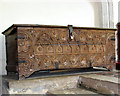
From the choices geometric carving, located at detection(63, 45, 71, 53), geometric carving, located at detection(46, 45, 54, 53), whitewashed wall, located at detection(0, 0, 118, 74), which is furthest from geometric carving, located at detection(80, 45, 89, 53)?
whitewashed wall, located at detection(0, 0, 118, 74)

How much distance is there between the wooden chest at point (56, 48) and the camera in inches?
78.7

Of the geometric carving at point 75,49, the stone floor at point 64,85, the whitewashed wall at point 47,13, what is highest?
the whitewashed wall at point 47,13

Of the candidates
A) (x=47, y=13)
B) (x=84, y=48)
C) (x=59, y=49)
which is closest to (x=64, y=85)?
(x=59, y=49)

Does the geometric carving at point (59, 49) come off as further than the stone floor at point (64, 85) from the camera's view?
Yes

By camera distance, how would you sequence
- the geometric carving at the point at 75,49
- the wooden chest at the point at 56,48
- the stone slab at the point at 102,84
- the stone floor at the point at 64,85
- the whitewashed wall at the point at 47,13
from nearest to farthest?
the stone slab at the point at 102,84
the stone floor at the point at 64,85
the wooden chest at the point at 56,48
the geometric carving at the point at 75,49
the whitewashed wall at the point at 47,13

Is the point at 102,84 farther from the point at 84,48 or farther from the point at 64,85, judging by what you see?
the point at 84,48

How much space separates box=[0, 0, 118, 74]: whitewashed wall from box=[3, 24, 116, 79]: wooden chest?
485mm

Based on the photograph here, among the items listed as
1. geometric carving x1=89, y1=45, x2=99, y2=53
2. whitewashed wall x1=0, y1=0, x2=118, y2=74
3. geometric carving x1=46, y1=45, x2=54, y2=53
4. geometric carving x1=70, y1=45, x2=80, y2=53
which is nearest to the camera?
geometric carving x1=46, y1=45, x2=54, y2=53

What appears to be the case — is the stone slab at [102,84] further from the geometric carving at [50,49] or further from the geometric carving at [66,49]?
the geometric carving at [50,49]

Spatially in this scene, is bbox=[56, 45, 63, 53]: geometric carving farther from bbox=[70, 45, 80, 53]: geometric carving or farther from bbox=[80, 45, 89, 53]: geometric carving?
bbox=[80, 45, 89, 53]: geometric carving

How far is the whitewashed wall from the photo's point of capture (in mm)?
2898

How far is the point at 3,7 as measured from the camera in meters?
→ 2.89

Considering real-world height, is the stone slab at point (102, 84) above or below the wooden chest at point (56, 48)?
below

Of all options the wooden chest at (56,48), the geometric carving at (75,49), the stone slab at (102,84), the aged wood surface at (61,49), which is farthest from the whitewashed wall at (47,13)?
the stone slab at (102,84)
